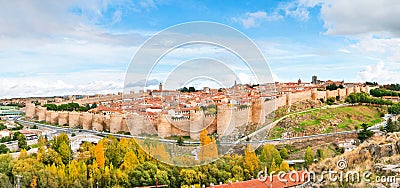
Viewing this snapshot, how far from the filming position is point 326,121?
1512cm

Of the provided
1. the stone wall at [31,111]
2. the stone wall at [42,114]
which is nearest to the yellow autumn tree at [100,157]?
the stone wall at [42,114]

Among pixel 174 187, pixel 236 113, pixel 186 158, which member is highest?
pixel 236 113

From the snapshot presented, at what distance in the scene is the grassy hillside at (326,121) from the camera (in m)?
13.6

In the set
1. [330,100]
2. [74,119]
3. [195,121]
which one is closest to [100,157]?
[195,121]

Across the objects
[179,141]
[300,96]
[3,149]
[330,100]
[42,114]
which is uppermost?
[300,96]

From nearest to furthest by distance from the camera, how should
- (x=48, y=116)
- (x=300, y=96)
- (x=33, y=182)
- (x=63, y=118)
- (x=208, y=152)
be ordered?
(x=208, y=152) < (x=33, y=182) < (x=300, y=96) < (x=63, y=118) < (x=48, y=116)

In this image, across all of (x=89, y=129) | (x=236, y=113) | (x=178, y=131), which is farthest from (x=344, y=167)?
(x=89, y=129)

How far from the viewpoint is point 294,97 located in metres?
17.0

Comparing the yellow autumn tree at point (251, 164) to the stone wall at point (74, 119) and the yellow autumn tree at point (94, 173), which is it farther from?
the stone wall at point (74, 119)

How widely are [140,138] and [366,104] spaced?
14516 millimetres

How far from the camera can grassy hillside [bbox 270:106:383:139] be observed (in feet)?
44.8

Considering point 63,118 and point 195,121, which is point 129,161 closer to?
point 195,121

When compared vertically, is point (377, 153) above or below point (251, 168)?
above

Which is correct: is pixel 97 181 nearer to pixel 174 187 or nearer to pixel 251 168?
pixel 174 187
